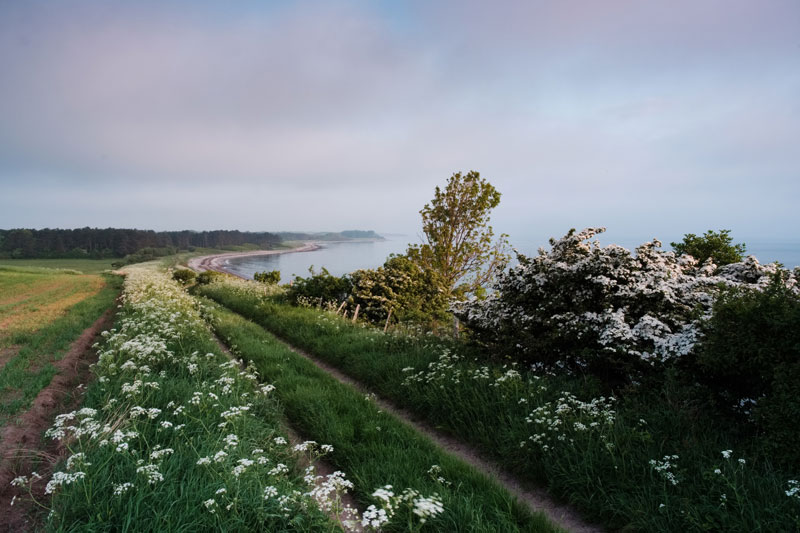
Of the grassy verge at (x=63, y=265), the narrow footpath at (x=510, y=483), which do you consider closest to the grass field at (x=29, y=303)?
the narrow footpath at (x=510, y=483)

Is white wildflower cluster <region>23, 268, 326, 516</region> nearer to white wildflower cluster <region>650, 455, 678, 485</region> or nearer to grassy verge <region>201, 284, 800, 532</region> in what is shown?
grassy verge <region>201, 284, 800, 532</region>

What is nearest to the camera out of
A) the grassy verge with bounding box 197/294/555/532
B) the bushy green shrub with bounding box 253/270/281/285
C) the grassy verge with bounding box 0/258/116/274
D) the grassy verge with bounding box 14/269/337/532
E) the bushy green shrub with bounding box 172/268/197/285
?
the grassy verge with bounding box 14/269/337/532

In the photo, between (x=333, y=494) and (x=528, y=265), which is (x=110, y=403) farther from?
(x=528, y=265)

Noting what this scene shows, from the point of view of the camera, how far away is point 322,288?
16.3 m

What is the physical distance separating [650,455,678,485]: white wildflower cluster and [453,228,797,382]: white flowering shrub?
1528 mm

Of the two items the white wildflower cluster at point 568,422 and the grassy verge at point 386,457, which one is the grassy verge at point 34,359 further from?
the white wildflower cluster at point 568,422

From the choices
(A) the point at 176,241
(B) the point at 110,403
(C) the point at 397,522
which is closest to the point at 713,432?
(C) the point at 397,522

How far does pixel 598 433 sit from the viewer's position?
4.32 meters

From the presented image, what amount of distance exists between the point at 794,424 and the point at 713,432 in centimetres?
77

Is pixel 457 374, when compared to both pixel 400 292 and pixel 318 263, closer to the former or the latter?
pixel 400 292

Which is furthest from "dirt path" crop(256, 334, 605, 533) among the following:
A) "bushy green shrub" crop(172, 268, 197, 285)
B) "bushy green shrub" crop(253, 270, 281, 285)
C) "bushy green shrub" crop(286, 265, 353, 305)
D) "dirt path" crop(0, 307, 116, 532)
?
"bushy green shrub" crop(172, 268, 197, 285)

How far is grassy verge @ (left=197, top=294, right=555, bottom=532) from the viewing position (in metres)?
3.38

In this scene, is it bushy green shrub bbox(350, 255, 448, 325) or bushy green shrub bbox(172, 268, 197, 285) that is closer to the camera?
bushy green shrub bbox(350, 255, 448, 325)

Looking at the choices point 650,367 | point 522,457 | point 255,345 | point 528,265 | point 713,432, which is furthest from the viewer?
point 255,345
